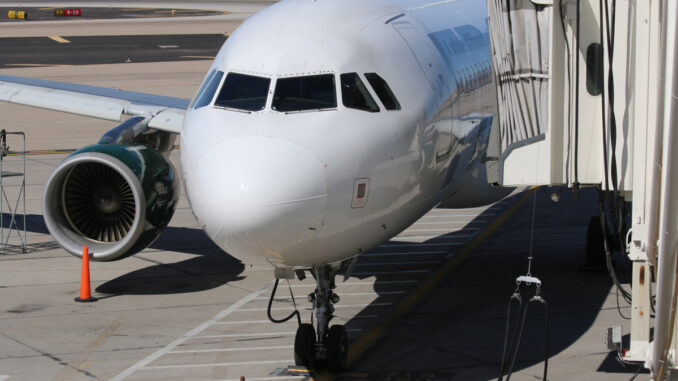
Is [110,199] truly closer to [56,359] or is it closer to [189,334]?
[189,334]

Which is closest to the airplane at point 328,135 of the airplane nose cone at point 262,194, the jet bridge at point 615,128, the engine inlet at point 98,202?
the airplane nose cone at point 262,194

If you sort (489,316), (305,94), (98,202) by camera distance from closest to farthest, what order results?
(305,94)
(489,316)
(98,202)

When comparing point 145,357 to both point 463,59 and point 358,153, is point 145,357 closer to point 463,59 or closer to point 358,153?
point 358,153

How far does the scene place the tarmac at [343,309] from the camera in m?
12.5

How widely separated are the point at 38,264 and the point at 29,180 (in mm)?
8739

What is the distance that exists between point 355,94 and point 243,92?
1.18m

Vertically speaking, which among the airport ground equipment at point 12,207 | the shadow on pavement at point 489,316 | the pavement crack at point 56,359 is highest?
the airport ground equipment at point 12,207

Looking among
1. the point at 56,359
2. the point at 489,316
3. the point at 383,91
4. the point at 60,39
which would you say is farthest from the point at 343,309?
the point at 60,39

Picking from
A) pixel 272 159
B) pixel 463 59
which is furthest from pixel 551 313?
pixel 272 159

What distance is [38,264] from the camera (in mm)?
18422

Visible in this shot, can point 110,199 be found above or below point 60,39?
below

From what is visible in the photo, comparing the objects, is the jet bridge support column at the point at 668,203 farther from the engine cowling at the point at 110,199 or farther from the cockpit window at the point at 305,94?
the engine cowling at the point at 110,199

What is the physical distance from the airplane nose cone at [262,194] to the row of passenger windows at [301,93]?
2.33ft

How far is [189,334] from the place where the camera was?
46.0 feet
